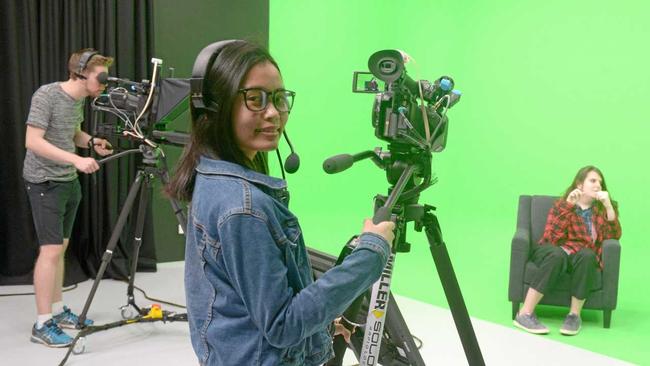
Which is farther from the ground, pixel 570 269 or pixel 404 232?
pixel 404 232

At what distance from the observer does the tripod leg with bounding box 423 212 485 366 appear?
1669 mm

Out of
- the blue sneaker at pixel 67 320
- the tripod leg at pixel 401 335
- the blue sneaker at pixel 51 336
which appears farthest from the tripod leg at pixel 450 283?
the blue sneaker at pixel 67 320

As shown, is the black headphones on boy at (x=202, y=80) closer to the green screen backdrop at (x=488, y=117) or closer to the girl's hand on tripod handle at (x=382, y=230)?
the girl's hand on tripod handle at (x=382, y=230)

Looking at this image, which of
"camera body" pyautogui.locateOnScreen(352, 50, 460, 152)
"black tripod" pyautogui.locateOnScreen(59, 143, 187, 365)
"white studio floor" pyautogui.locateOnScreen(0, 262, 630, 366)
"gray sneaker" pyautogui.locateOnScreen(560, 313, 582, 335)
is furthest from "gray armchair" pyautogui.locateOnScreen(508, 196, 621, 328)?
"camera body" pyautogui.locateOnScreen(352, 50, 460, 152)

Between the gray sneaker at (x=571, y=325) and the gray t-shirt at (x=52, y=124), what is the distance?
2.80 meters

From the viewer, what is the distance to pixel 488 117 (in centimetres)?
581

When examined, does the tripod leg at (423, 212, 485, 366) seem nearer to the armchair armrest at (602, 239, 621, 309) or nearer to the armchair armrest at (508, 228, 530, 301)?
the armchair armrest at (508, 228, 530, 301)

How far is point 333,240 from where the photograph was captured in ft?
17.7

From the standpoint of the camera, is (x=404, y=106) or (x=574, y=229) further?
(x=574, y=229)

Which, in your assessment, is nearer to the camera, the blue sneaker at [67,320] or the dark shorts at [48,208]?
the dark shorts at [48,208]

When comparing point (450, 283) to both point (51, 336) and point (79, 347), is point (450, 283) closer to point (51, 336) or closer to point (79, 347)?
point (79, 347)

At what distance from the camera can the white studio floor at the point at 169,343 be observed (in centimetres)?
282

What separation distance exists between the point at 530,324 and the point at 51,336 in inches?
99.4

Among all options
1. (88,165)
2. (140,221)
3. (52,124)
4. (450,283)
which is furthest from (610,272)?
(52,124)
